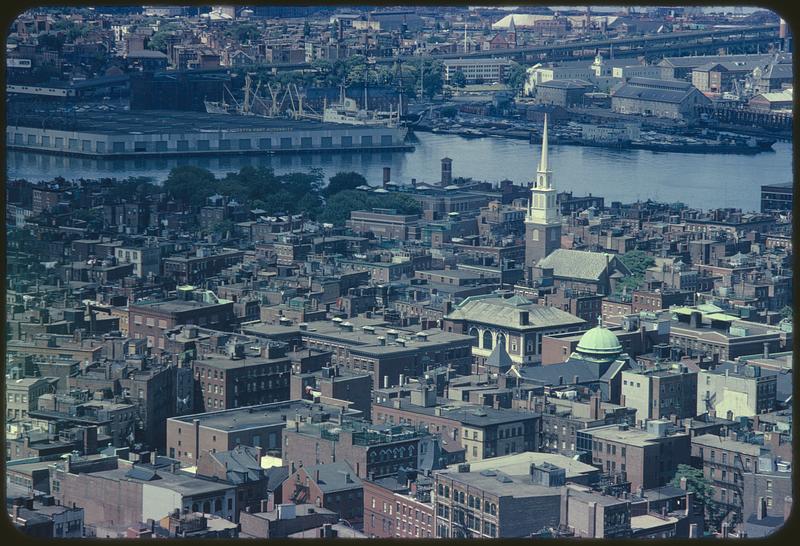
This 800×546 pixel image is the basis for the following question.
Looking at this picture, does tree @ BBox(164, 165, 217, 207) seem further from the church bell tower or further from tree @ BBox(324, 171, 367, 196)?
the church bell tower

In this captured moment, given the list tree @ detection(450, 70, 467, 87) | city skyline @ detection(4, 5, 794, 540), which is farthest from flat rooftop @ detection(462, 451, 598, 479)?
tree @ detection(450, 70, 467, 87)

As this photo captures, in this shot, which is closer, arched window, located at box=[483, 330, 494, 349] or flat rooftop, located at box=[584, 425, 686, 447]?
flat rooftop, located at box=[584, 425, 686, 447]

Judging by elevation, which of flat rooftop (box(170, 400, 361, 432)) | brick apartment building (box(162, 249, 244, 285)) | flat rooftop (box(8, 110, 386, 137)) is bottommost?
flat rooftop (box(8, 110, 386, 137))

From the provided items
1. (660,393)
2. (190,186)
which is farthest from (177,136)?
(660,393)

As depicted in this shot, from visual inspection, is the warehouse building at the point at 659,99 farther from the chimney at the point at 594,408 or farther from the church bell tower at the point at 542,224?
the chimney at the point at 594,408

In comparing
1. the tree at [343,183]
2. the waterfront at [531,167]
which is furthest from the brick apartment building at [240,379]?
the waterfront at [531,167]

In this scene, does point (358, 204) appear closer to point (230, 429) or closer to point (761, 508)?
point (230, 429)

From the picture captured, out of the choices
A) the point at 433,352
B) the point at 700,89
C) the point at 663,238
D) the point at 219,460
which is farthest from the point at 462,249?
the point at 700,89
